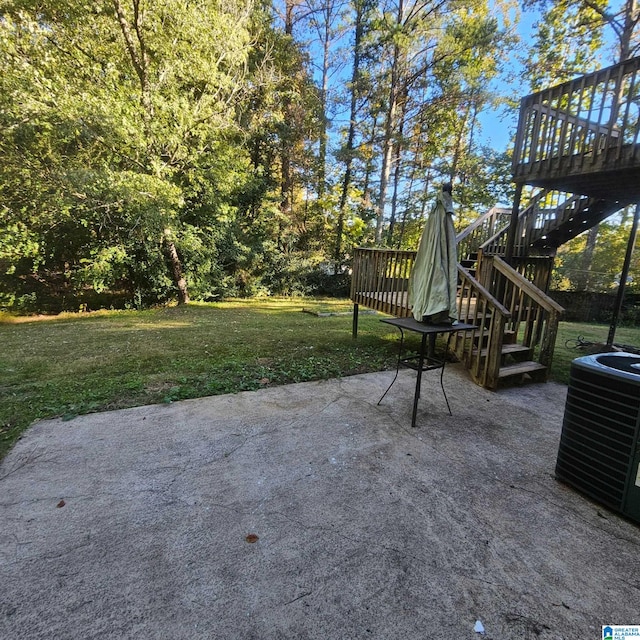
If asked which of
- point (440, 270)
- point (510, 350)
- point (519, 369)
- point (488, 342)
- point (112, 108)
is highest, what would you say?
point (112, 108)

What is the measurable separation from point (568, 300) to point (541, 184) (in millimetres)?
8072

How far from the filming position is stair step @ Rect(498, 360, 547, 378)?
13.8 feet

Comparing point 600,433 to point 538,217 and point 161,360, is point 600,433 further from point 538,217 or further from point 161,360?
point 538,217

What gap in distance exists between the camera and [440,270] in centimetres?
331

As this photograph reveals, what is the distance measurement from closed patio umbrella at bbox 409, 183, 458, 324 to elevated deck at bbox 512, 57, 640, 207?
283 cm

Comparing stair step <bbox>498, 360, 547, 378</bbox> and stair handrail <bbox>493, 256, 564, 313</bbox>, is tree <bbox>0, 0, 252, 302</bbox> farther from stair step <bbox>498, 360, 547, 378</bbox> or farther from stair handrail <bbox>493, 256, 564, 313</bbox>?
stair step <bbox>498, 360, 547, 378</bbox>

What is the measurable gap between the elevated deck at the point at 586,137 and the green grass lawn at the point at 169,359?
9.13 ft

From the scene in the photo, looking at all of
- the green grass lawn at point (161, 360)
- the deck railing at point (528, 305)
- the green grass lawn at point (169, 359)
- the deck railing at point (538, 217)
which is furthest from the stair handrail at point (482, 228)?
the deck railing at point (528, 305)

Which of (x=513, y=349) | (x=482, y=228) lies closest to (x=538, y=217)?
(x=482, y=228)

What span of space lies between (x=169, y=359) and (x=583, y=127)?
680 cm

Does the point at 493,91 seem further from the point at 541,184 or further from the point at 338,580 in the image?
the point at 338,580

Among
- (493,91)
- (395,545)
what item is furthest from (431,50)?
(395,545)

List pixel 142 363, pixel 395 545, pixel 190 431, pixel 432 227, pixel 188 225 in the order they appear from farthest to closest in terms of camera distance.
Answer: pixel 188 225 → pixel 142 363 → pixel 432 227 → pixel 190 431 → pixel 395 545

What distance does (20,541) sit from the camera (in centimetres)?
176
